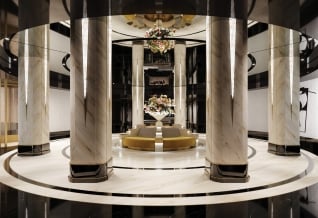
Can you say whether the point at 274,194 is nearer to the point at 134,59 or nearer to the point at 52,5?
the point at 52,5

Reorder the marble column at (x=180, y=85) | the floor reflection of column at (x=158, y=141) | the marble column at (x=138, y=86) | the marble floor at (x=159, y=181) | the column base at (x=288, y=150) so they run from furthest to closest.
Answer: the marble column at (x=180, y=85) < the marble column at (x=138, y=86) < the floor reflection of column at (x=158, y=141) < the column base at (x=288, y=150) < the marble floor at (x=159, y=181)

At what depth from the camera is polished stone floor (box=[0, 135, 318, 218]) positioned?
3.74m

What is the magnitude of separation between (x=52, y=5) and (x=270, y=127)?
750cm

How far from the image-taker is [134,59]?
17.7 metres

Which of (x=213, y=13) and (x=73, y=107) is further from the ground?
(x=213, y=13)

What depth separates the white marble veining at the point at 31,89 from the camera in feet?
28.0

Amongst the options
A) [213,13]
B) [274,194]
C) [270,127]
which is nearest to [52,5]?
[213,13]

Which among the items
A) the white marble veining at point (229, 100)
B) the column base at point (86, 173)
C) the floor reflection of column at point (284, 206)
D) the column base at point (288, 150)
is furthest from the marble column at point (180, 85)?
the floor reflection of column at point (284, 206)

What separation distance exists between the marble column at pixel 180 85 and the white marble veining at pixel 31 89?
9.94 metres

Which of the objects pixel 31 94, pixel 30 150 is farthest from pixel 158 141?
pixel 31 94

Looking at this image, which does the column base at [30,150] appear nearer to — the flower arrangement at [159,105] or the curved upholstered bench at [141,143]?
the curved upholstered bench at [141,143]

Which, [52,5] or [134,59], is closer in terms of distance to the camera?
[52,5]

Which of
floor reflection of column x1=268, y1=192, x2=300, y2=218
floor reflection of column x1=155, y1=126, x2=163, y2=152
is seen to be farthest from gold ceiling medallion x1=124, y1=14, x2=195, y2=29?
floor reflection of column x1=268, y1=192, x2=300, y2=218

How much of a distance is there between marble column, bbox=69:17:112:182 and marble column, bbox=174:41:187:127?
12.1 meters
